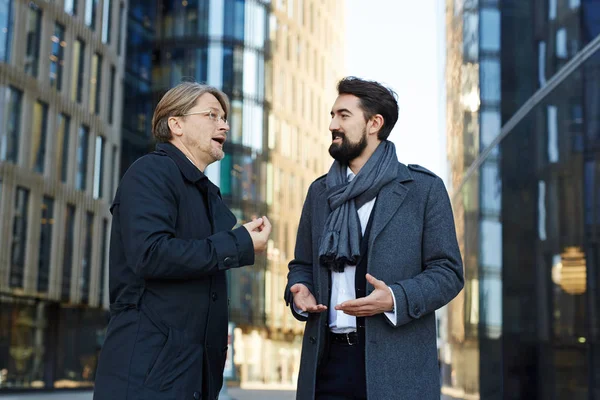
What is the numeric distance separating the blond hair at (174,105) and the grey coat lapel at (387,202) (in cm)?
75

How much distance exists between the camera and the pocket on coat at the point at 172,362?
9.90 ft

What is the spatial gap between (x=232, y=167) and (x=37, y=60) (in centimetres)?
1317

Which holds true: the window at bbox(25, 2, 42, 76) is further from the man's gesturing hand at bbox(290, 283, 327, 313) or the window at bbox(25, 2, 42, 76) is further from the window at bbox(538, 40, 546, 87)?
the man's gesturing hand at bbox(290, 283, 327, 313)

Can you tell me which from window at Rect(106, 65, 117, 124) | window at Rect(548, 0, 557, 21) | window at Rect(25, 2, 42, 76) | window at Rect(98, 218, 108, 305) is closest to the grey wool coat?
window at Rect(548, 0, 557, 21)

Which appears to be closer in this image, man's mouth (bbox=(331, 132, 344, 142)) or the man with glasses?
the man with glasses

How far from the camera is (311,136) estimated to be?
50156 mm

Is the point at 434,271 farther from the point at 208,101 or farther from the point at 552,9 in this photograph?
the point at 552,9

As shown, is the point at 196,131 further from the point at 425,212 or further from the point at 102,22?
the point at 102,22

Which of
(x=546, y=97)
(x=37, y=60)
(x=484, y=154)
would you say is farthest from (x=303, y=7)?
(x=546, y=97)

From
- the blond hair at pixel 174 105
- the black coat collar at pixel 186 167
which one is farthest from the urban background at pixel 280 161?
the black coat collar at pixel 186 167

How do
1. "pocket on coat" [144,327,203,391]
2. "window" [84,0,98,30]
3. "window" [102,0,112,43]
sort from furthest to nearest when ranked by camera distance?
"window" [102,0,112,43]
"window" [84,0,98,30]
"pocket on coat" [144,327,203,391]

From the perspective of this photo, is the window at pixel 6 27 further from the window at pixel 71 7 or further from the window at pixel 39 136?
the window at pixel 71 7

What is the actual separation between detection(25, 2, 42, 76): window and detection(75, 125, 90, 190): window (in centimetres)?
471

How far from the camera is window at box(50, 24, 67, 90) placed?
3130cm
